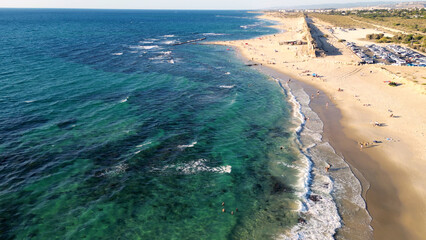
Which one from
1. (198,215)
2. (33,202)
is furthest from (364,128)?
(33,202)

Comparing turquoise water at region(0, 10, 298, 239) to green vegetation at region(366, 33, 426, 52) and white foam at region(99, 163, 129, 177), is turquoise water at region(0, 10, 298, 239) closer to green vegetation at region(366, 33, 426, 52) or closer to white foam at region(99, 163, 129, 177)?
white foam at region(99, 163, 129, 177)

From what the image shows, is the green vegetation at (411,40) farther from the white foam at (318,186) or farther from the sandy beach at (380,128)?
the white foam at (318,186)

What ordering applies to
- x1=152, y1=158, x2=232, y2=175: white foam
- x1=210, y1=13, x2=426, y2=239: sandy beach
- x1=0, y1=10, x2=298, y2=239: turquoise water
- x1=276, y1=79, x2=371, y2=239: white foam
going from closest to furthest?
1. x1=276, y1=79, x2=371, y2=239: white foam
2. x1=0, y1=10, x2=298, y2=239: turquoise water
3. x1=210, y1=13, x2=426, y2=239: sandy beach
4. x1=152, y1=158, x2=232, y2=175: white foam

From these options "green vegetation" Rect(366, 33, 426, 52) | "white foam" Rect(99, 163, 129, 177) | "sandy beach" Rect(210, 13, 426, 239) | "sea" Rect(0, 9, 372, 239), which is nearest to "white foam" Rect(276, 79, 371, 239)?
"sea" Rect(0, 9, 372, 239)

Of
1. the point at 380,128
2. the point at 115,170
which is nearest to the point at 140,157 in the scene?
the point at 115,170

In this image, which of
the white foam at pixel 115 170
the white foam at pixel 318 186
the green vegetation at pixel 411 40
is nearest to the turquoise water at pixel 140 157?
the white foam at pixel 115 170

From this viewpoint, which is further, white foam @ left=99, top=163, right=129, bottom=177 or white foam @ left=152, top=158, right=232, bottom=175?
white foam @ left=152, top=158, right=232, bottom=175

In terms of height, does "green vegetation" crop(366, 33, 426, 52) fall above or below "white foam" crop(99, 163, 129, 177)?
above
